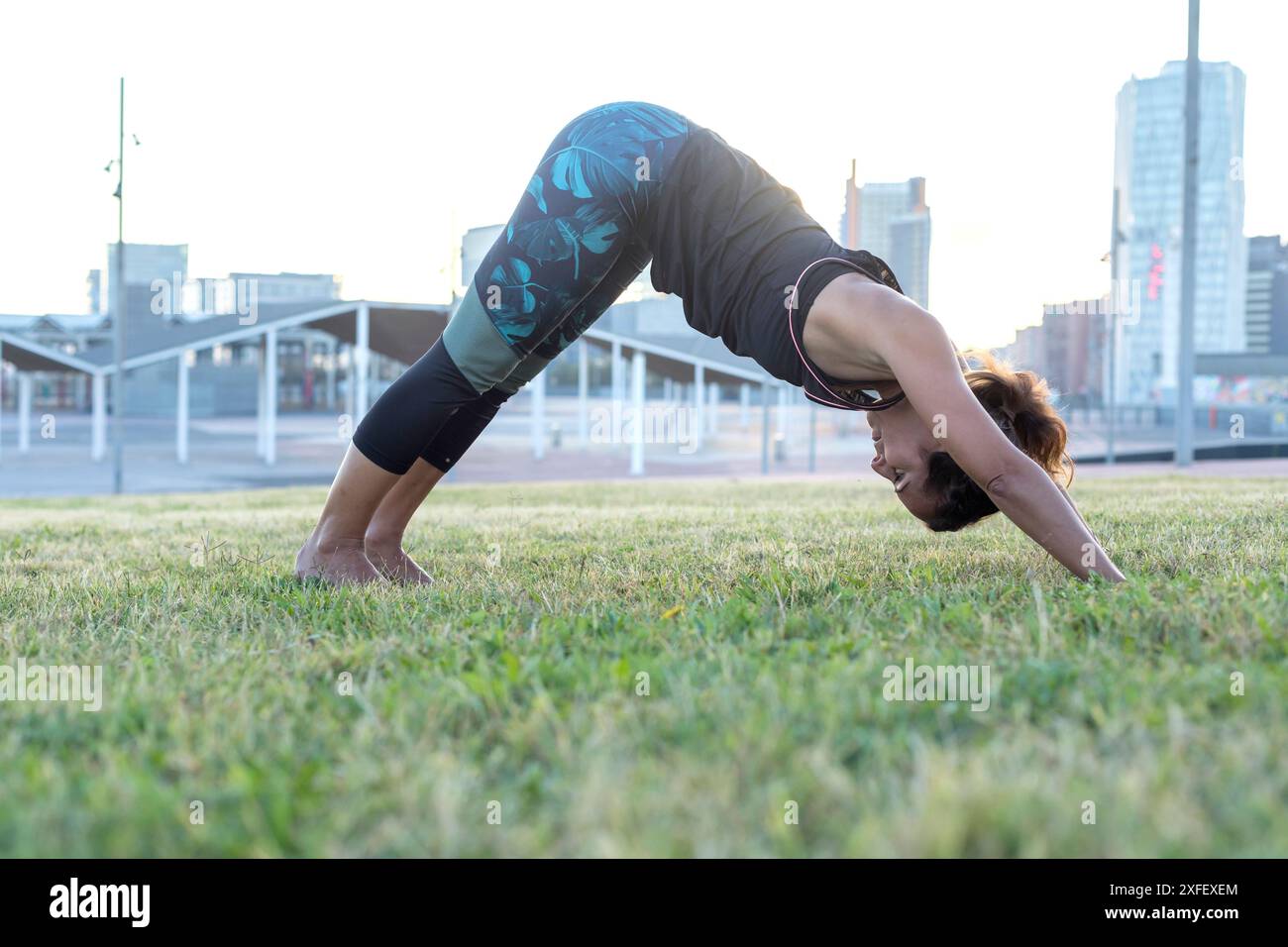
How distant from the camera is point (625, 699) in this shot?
1.67m

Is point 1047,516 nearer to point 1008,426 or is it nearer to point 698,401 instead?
point 1008,426

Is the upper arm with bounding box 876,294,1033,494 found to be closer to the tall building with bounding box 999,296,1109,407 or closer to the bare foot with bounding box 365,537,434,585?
the bare foot with bounding box 365,537,434,585

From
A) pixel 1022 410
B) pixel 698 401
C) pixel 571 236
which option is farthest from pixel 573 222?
pixel 698 401

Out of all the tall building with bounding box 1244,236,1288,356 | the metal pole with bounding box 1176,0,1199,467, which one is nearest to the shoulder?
the metal pole with bounding box 1176,0,1199,467

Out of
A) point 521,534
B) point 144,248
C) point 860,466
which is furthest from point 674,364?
point 144,248

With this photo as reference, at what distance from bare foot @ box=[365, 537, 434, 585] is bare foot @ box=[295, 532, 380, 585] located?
7 centimetres

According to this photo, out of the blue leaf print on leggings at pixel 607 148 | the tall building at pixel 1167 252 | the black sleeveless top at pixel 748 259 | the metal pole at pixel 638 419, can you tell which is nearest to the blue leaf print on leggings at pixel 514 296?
the blue leaf print on leggings at pixel 607 148

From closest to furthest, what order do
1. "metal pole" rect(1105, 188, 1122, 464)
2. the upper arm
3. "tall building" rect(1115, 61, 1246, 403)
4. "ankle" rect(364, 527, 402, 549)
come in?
the upper arm, "ankle" rect(364, 527, 402, 549), "metal pole" rect(1105, 188, 1122, 464), "tall building" rect(1115, 61, 1246, 403)

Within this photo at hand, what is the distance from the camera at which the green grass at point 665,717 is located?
3.92ft

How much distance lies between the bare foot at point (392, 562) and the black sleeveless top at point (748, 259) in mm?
1077

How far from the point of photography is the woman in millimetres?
2525

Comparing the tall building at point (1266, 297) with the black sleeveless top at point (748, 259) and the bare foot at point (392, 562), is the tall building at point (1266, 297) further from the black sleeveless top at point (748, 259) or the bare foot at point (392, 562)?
the bare foot at point (392, 562)
